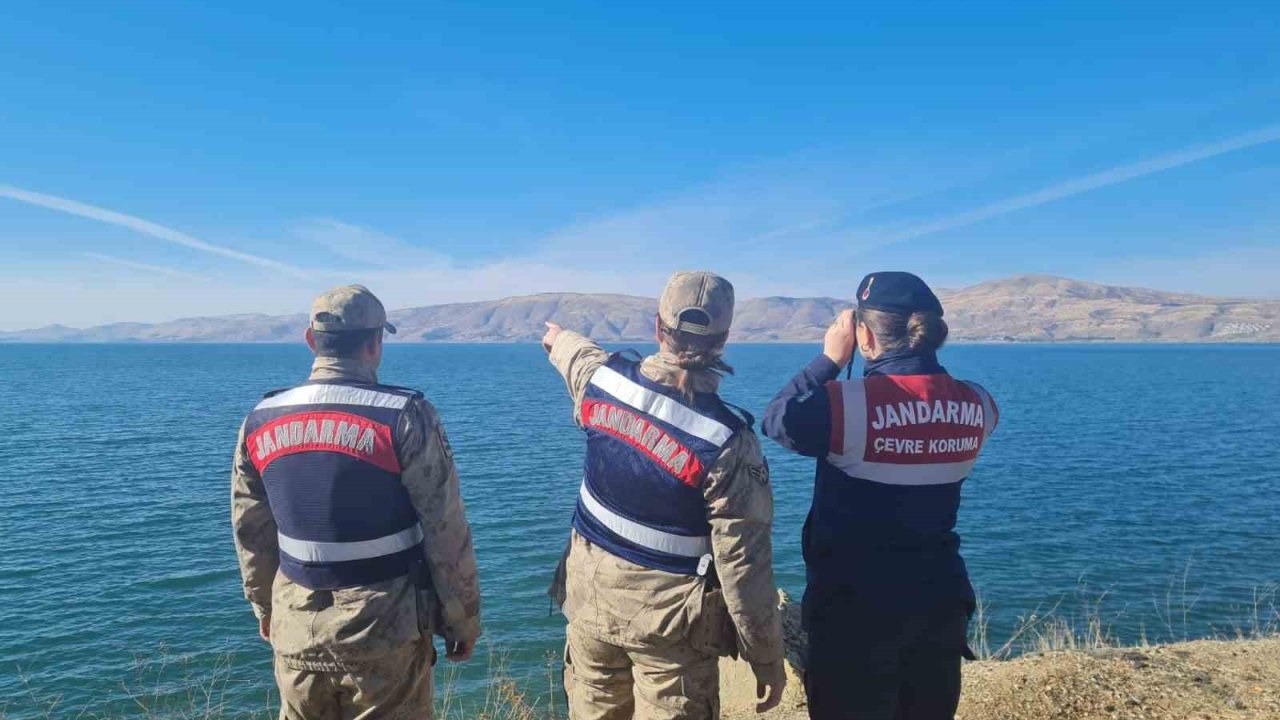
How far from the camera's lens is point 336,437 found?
359 centimetres

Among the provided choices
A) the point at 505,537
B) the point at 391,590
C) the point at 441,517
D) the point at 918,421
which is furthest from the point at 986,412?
the point at 505,537

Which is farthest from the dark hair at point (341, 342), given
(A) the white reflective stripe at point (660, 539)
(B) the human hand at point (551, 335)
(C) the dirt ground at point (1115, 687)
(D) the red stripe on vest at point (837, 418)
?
(C) the dirt ground at point (1115, 687)

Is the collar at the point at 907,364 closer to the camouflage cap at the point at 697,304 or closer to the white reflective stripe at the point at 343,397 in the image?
the camouflage cap at the point at 697,304

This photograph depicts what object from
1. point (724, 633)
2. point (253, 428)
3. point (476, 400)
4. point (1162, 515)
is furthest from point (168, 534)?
point (476, 400)

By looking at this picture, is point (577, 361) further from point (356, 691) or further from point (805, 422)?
point (356, 691)

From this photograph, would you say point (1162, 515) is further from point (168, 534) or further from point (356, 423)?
point (168, 534)

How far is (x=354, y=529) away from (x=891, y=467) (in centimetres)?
266

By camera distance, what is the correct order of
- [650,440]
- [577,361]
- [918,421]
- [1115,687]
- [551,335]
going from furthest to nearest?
[1115,687] → [551,335] → [577,361] → [918,421] → [650,440]

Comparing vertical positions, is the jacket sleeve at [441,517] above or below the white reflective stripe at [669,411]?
below

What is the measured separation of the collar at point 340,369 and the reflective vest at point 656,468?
4.13 feet

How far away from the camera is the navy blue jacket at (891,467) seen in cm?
355

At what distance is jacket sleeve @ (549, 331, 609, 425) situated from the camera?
4133 mm

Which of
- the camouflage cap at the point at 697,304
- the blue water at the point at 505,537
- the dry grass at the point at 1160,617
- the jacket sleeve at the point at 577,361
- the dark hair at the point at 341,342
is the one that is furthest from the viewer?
the dry grass at the point at 1160,617

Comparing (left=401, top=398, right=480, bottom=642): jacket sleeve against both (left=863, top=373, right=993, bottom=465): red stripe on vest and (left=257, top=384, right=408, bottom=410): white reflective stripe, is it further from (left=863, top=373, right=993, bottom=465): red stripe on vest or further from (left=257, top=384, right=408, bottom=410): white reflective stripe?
(left=863, top=373, right=993, bottom=465): red stripe on vest
